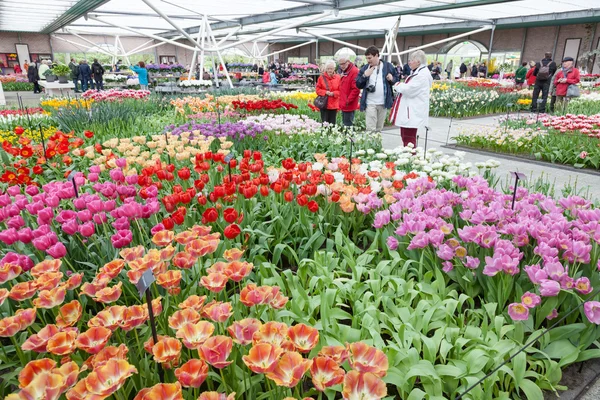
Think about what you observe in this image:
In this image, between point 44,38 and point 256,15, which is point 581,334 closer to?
point 256,15

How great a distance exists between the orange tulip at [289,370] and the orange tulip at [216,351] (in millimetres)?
131

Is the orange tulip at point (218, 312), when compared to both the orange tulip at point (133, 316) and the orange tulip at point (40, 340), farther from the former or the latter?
the orange tulip at point (40, 340)

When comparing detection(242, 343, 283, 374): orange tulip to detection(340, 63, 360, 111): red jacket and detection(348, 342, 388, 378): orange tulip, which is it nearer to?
detection(348, 342, 388, 378): orange tulip

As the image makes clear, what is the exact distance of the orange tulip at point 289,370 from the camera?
104 cm

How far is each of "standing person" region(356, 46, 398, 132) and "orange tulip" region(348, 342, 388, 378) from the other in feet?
17.9

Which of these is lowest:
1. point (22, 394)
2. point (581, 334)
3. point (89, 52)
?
point (581, 334)

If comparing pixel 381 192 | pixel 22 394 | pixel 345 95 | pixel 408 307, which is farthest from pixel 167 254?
pixel 345 95

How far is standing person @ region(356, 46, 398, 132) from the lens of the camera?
244 inches

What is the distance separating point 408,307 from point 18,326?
159cm

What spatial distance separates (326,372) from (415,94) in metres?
5.05

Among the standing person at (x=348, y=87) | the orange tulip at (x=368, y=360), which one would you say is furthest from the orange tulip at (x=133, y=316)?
the standing person at (x=348, y=87)

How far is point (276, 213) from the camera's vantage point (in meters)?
2.82

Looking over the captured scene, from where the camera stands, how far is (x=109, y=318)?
133 centimetres

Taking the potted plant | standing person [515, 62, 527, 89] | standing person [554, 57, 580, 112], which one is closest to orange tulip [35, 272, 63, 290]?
standing person [554, 57, 580, 112]
